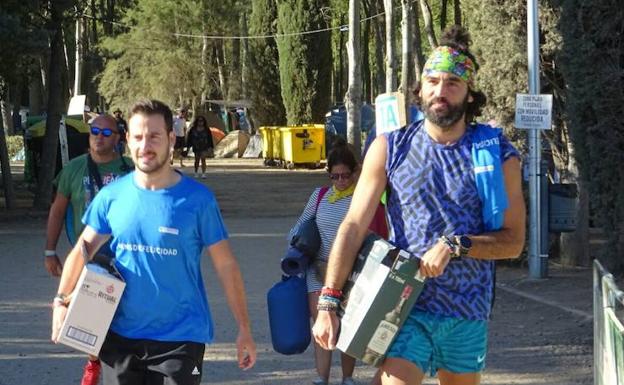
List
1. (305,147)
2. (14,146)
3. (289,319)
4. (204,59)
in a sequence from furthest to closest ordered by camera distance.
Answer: (204,59)
(14,146)
(305,147)
(289,319)

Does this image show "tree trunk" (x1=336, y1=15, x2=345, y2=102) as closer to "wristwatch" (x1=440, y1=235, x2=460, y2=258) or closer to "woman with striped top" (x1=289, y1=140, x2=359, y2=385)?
"woman with striped top" (x1=289, y1=140, x2=359, y2=385)

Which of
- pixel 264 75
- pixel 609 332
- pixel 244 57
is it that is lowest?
pixel 609 332

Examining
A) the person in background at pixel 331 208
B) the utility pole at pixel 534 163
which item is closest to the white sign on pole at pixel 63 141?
the utility pole at pixel 534 163

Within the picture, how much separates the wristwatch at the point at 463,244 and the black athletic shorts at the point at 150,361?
47.6 inches

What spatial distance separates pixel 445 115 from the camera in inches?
176

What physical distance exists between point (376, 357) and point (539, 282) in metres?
9.15

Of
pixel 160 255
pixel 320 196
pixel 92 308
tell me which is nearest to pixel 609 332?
pixel 160 255

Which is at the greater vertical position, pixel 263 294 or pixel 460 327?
pixel 460 327

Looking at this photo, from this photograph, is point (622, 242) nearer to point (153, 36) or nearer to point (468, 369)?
point (468, 369)

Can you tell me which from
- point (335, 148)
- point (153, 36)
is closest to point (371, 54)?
point (153, 36)

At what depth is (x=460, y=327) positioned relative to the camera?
4.52 m

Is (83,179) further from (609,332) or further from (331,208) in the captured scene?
(609,332)

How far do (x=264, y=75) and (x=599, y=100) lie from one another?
44678 mm

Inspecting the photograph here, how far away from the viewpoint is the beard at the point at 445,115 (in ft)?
14.7
